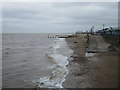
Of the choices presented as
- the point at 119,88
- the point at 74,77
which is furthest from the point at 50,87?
the point at 119,88

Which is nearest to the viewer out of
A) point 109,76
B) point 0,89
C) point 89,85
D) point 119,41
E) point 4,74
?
point 89,85

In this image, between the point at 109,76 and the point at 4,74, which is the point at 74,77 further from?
the point at 4,74

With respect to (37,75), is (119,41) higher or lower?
higher

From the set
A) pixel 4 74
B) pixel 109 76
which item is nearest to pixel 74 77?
pixel 109 76

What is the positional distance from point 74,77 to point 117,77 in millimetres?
2668

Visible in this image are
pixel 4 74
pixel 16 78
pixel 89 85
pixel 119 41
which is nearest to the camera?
pixel 89 85

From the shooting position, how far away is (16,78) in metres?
14.6

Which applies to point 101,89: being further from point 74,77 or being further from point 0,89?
point 0,89

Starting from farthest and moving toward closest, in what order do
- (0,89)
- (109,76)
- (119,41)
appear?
(119,41)
(109,76)
(0,89)

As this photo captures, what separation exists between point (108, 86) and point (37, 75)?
6.60 m

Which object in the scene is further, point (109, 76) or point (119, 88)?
point (109, 76)

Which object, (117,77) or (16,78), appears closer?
(117,77)

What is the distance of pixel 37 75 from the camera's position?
607 inches

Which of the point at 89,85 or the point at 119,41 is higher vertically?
the point at 119,41
